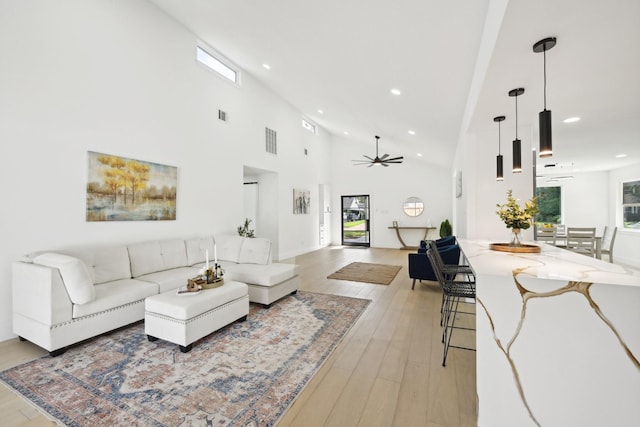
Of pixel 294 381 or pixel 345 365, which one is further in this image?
pixel 345 365

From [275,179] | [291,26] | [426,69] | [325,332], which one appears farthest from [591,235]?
[275,179]

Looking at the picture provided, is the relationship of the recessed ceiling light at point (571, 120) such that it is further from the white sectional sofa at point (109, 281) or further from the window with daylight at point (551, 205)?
the window with daylight at point (551, 205)

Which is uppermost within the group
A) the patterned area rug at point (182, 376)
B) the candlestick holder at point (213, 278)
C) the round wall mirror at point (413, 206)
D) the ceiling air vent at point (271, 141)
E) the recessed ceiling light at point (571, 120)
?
the ceiling air vent at point (271, 141)

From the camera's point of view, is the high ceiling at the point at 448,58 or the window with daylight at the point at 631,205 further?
the window with daylight at the point at 631,205

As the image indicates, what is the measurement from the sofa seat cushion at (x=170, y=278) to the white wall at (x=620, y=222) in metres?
9.34

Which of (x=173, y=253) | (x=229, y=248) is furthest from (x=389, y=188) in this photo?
(x=173, y=253)

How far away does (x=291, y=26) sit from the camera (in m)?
A: 3.62

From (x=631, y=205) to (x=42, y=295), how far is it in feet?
37.0

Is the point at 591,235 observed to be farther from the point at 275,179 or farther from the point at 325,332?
the point at 275,179

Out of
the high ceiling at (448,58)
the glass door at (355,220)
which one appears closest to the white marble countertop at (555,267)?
the high ceiling at (448,58)

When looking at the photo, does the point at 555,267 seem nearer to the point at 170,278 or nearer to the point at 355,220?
the point at 170,278

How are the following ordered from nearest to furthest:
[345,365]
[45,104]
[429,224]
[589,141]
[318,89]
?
[345,365] < [45,104] < [589,141] < [318,89] < [429,224]

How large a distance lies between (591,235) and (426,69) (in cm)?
436

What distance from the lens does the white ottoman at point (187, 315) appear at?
2570mm
